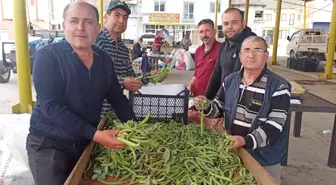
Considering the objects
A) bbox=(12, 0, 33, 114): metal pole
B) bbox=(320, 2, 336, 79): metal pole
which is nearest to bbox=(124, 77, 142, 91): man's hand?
bbox=(12, 0, 33, 114): metal pole

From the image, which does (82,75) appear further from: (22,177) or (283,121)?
(283,121)

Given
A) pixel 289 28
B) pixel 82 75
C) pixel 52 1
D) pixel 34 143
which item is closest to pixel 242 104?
pixel 82 75

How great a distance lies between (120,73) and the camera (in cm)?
310

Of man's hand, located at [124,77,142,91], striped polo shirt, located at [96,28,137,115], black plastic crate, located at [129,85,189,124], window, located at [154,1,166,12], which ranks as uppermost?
window, located at [154,1,166,12]

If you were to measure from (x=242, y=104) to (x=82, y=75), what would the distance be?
1.19 m

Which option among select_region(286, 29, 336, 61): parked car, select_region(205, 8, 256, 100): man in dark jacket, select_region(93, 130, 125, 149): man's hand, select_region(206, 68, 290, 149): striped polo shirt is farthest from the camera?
select_region(286, 29, 336, 61): parked car

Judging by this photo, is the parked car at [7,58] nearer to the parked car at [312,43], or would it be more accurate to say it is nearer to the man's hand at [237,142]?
the man's hand at [237,142]

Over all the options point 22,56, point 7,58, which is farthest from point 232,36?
point 7,58

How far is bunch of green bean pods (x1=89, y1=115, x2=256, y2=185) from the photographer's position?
167 centimetres

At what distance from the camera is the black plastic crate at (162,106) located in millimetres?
2604

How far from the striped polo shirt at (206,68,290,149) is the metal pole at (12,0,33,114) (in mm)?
3029

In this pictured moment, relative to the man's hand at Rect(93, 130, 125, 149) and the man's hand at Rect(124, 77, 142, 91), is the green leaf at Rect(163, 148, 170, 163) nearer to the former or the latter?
the man's hand at Rect(93, 130, 125, 149)

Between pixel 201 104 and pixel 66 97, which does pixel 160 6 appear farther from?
pixel 66 97

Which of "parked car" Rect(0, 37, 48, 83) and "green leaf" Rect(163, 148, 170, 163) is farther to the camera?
"parked car" Rect(0, 37, 48, 83)
